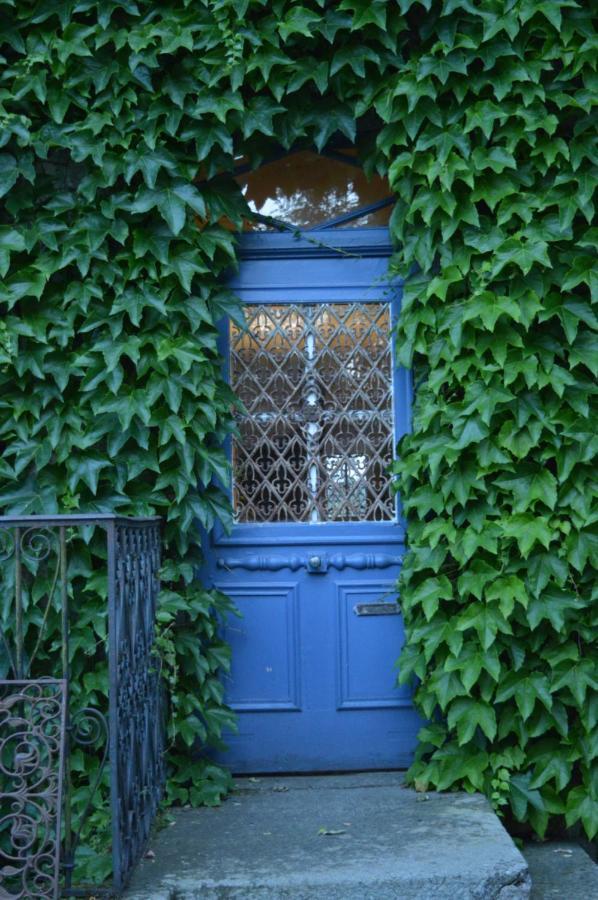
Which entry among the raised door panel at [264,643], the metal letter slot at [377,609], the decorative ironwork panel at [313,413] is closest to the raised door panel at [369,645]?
the metal letter slot at [377,609]

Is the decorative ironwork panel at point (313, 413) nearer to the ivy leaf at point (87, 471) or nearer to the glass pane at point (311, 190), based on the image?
the glass pane at point (311, 190)

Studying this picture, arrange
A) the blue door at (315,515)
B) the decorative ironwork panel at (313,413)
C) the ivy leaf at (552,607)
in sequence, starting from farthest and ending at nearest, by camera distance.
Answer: the decorative ironwork panel at (313,413), the blue door at (315,515), the ivy leaf at (552,607)

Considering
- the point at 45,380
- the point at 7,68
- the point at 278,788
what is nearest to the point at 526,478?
the point at 278,788

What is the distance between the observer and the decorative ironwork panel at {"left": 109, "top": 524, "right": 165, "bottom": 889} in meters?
3.35

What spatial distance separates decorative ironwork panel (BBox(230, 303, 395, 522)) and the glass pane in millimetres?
444

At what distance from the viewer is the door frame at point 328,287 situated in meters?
4.76

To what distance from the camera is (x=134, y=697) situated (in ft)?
12.0

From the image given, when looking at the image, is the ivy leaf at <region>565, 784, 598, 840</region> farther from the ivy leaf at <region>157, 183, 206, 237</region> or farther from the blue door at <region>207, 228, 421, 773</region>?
the ivy leaf at <region>157, 183, 206, 237</region>

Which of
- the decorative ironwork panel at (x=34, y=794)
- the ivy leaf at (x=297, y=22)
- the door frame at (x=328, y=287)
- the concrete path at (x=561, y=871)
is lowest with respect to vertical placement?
the concrete path at (x=561, y=871)

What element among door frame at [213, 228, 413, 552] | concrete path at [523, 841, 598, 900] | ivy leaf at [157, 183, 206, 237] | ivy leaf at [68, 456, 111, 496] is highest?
ivy leaf at [157, 183, 206, 237]

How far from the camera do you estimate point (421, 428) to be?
442 centimetres

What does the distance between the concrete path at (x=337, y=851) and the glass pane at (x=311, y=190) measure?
2.59m

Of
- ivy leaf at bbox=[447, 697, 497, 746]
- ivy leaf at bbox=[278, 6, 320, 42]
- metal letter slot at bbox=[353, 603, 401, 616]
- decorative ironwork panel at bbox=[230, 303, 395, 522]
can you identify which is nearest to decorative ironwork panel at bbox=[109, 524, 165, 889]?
decorative ironwork panel at bbox=[230, 303, 395, 522]

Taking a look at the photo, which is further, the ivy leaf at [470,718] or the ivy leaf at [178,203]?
the ivy leaf at [178,203]
